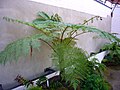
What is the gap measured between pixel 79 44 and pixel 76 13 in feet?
2.04

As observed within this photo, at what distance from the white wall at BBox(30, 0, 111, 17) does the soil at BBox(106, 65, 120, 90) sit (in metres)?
1.39

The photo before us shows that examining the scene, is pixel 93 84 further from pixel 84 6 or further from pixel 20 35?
pixel 84 6

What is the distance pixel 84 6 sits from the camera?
3.93 meters

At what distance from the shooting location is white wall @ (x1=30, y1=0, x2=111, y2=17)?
2.96 metres

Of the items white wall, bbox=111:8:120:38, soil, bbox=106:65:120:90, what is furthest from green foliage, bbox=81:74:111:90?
white wall, bbox=111:8:120:38

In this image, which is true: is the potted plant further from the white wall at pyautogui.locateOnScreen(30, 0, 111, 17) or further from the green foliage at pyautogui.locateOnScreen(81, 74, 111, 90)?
the white wall at pyautogui.locateOnScreen(30, 0, 111, 17)

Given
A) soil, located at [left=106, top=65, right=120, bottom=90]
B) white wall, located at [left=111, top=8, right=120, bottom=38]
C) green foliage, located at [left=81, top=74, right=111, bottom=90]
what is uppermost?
white wall, located at [left=111, top=8, right=120, bottom=38]

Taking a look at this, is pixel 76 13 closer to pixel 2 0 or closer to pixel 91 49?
pixel 91 49

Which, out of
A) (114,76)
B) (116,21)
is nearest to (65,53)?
(114,76)

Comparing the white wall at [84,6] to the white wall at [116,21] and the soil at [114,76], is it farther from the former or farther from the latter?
the soil at [114,76]

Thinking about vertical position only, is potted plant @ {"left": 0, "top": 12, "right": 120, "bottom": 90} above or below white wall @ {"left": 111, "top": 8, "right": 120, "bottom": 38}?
below

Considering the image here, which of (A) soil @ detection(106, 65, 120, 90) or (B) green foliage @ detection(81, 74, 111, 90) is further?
(A) soil @ detection(106, 65, 120, 90)

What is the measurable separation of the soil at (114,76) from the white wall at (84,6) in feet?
4.58

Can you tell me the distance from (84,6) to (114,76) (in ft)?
5.28
